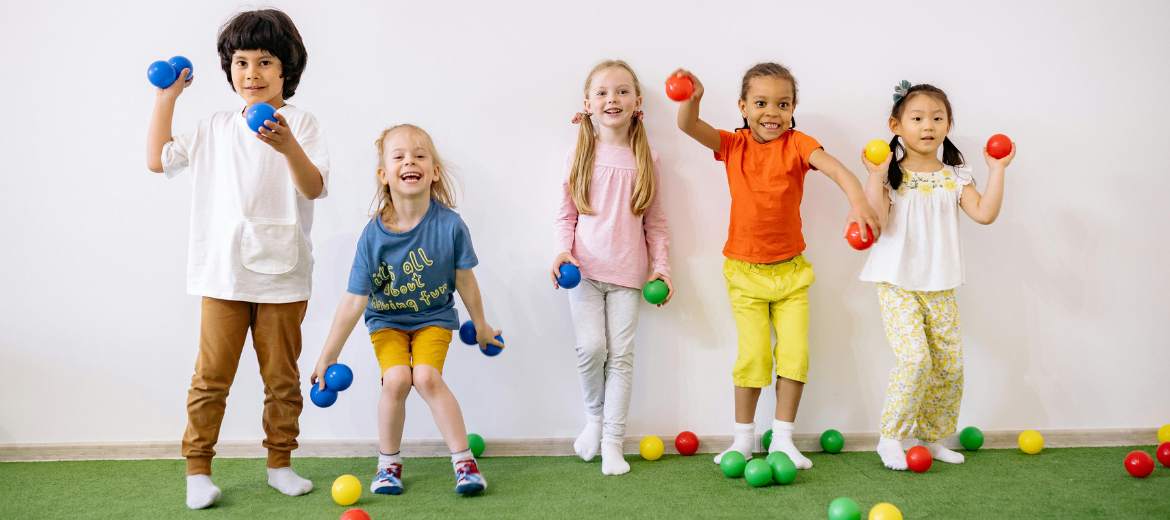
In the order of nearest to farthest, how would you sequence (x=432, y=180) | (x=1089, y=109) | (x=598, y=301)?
(x=432, y=180) < (x=598, y=301) < (x=1089, y=109)

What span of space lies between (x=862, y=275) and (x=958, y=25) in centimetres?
108

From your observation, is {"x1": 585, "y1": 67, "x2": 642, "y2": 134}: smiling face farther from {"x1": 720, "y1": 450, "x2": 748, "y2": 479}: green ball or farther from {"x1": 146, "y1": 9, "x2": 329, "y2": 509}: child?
{"x1": 720, "y1": 450, "x2": 748, "y2": 479}: green ball

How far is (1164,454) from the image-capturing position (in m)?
2.51

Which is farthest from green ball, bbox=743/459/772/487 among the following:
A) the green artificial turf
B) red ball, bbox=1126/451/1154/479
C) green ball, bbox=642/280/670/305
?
red ball, bbox=1126/451/1154/479

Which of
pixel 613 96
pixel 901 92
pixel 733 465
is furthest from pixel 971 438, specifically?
pixel 613 96

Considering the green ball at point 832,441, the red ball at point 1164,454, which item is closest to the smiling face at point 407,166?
the green ball at point 832,441

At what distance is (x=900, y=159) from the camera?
9.07ft

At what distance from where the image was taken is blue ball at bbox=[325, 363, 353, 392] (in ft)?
7.72

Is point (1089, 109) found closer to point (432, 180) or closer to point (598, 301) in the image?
point (598, 301)

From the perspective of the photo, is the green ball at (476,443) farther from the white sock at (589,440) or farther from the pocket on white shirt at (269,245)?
the pocket on white shirt at (269,245)

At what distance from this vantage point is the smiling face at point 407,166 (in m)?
2.46

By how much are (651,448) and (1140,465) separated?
1.61m

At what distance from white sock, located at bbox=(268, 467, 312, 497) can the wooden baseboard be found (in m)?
0.42

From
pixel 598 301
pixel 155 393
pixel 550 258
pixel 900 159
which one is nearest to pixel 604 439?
pixel 598 301
